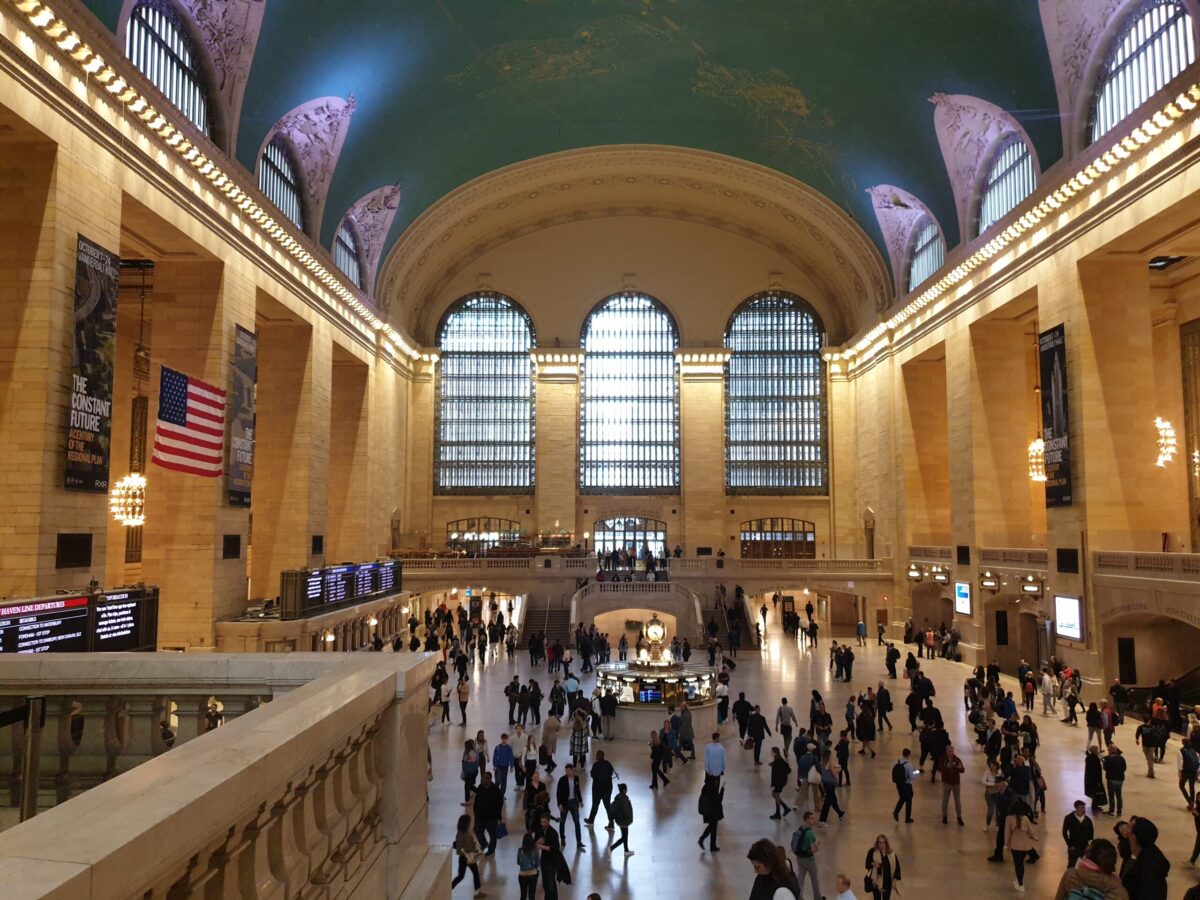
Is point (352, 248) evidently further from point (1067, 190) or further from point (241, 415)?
point (1067, 190)

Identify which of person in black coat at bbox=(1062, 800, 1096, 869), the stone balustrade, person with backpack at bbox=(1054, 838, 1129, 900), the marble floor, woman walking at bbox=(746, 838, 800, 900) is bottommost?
the marble floor

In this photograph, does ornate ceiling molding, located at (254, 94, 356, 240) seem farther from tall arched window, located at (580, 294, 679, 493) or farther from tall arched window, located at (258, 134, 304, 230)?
tall arched window, located at (580, 294, 679, 493)

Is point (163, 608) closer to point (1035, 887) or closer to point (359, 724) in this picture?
point (1035, 887)

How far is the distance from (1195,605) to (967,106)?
13.4m

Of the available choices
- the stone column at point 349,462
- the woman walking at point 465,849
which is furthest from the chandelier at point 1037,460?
the stone column at point 349,462

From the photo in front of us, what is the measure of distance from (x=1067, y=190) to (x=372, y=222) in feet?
65.5

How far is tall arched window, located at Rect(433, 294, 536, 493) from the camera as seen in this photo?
3819 cm

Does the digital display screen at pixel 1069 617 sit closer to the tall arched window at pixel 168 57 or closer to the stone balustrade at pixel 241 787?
the stone balustrade at pixel 241 787

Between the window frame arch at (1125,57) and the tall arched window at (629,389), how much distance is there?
2127cm

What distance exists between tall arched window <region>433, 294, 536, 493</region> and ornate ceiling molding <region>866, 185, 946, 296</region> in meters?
15.1

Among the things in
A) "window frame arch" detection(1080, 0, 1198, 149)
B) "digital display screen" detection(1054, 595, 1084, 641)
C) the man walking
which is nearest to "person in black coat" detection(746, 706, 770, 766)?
the man walking

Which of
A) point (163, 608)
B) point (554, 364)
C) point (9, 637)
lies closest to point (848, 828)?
point (9, 637)

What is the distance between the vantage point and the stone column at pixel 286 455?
23.0 meters

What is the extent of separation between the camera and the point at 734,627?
82.8ft
